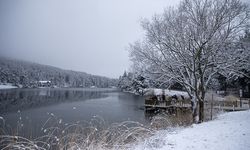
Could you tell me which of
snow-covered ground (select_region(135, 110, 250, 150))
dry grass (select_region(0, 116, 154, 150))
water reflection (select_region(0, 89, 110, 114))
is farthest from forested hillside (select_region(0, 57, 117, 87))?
snow-covered ground (select_region(135, 110, 250, 150))

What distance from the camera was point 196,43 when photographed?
40.9 feet

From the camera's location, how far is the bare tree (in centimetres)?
1182

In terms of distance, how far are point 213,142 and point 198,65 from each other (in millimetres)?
6507

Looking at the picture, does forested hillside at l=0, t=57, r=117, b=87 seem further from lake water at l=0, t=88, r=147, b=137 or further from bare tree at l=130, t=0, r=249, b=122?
bare tree at l=130, t=0, r=249, b=122

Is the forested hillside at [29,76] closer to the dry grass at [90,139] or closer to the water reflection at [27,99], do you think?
the water reflection at [27,99]

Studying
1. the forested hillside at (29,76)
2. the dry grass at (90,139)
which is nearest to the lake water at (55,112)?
the dry grass at (90,139)

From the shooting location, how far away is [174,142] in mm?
6965

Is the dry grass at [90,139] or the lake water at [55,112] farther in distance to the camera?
the lake water at [55,112]

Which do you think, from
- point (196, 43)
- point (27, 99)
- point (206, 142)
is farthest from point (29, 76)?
point (206, 142)

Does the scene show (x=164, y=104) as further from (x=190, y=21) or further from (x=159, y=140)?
(x=159, y=140)

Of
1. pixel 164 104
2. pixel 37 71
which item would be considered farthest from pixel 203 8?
pixel 37 71

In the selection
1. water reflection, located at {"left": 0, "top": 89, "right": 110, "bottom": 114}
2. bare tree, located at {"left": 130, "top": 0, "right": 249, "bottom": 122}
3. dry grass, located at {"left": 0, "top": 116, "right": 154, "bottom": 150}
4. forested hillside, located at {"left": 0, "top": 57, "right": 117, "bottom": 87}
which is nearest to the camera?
dry grass, located at {"left": 0, "top": 116, "right": 154, "bottom": 150}

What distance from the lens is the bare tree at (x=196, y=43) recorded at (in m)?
11.8

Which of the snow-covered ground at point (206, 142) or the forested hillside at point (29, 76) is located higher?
the forested hillside at point (29, 76)
